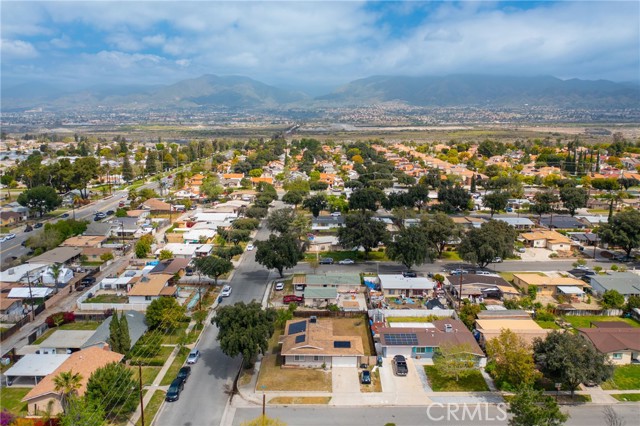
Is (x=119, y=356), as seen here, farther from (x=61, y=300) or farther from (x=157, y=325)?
(x=61, y=300)

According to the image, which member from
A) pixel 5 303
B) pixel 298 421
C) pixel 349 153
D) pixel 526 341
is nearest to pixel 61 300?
pixel 5 303

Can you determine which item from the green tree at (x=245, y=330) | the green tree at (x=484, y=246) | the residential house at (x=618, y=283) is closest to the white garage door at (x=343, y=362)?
the green tree at (x=245, y=330)

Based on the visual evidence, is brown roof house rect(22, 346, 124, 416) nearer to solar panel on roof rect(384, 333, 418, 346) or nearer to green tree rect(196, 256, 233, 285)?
green tree rect(196, 256, 233, 285)

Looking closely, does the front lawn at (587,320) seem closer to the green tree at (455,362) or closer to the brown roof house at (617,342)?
the brown roof house at (617,342)

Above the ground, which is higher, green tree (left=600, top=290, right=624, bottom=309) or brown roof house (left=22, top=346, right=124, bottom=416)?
brown roof house (left=22, top=346, right=124, bottom=416)

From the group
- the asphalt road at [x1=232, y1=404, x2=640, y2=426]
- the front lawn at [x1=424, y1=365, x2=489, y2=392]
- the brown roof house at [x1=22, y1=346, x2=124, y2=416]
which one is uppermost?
the brown roof house at [x1=22, y1=346, x2=124, y2=416]

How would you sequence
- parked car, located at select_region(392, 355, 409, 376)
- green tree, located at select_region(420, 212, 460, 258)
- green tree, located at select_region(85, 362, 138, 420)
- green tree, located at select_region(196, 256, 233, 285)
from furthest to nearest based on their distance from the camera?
1. green tree, located at select_region(420, 212, 460, 258)
2. green tree, located at select_region(196, 256, 233, 285)
3. parked car, located at select_region(392, 355, 409, 376)
4. green tree, located at select_region(85, 362, 138, 420)

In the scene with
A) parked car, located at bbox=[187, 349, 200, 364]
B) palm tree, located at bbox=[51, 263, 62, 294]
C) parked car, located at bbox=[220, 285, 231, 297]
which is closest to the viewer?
parked car, located at bbox=[187, 349, 200, 364]

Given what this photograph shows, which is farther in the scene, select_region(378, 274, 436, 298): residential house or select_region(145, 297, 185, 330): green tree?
select_region(378, 274, 436, 298): residential house

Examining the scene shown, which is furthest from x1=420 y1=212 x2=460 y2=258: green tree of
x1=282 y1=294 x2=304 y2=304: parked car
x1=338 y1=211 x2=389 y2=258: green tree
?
x1=282 y1=294 x2=304 y2=304: parked car
